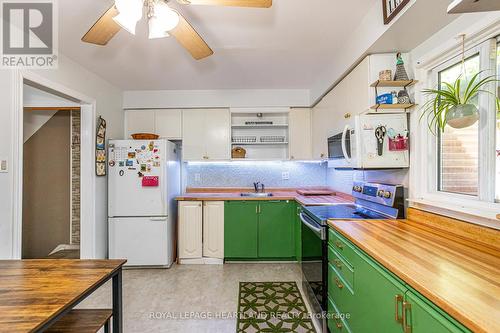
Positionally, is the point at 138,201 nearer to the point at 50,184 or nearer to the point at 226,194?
the point at 226,194

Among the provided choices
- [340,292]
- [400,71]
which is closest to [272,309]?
[340,292]

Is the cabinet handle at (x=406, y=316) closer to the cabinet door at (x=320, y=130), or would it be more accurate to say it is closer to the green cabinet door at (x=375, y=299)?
the green cabinet door at (x=375, y=299)

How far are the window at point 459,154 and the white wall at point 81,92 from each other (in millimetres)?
3207

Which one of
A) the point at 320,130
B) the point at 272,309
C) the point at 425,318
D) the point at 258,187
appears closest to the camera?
the point at 425,318

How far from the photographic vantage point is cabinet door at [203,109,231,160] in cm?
344

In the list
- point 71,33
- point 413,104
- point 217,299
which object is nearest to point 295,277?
point 217,299

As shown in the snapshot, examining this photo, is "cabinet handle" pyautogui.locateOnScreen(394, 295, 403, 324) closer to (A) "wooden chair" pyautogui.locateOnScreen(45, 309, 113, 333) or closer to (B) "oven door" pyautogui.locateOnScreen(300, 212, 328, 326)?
Answer: (B) "oven door" pyautogui.locateOnScreen(300, 212, 328, 326)

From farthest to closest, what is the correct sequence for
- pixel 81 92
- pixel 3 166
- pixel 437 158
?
1. pixel 81 92
2. pixel 3 166
3. pixel 437 158

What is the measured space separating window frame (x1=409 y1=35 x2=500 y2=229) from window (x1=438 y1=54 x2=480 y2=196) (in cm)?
3

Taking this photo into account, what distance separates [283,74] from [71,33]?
6.93ft

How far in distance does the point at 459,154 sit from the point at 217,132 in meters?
2.68

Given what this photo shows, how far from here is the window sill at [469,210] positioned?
1.22 m

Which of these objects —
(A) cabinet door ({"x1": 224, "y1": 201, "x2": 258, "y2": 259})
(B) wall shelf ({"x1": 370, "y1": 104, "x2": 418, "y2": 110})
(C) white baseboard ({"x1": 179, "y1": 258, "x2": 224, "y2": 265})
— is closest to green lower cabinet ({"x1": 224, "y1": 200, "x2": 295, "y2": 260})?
(A) cabinet door ({"x1": 224, "y1": 201, "x2": 258, "y2": 259})

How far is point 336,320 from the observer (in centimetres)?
160
